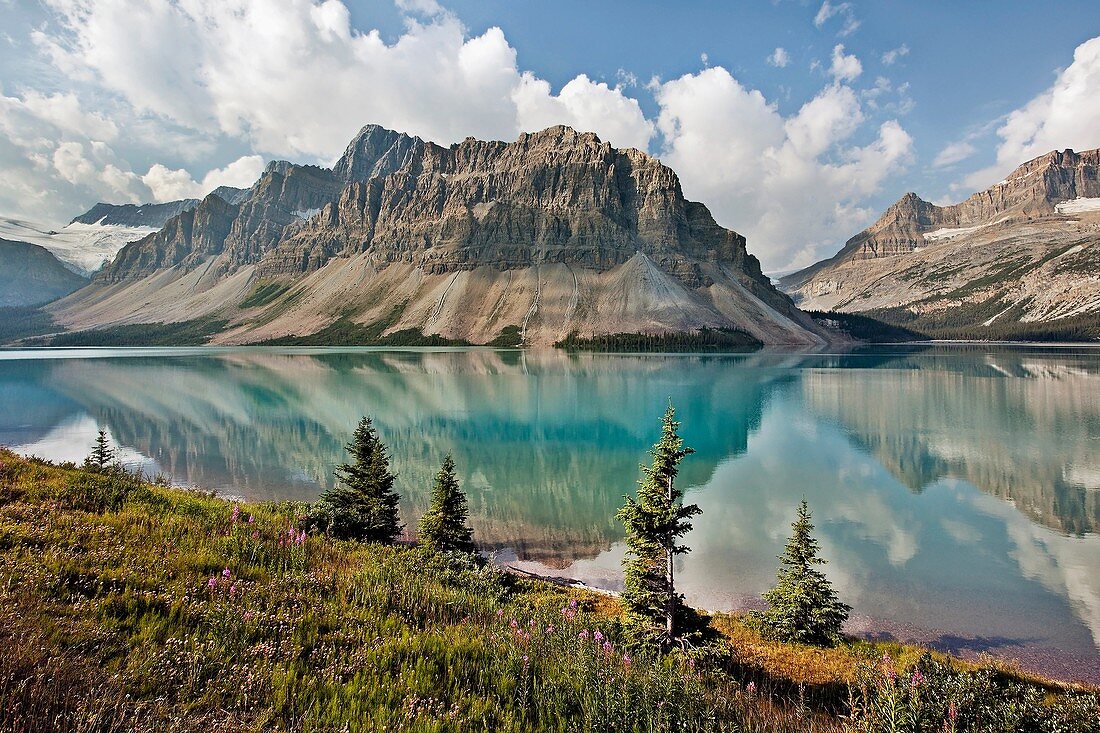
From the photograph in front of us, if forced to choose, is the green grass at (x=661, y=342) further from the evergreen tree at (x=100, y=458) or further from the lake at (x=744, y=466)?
the evergreen tree at (x=100, y=458)

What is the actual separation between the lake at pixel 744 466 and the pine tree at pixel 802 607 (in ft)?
12.4

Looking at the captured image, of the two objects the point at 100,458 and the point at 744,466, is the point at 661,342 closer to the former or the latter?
the point at 744,466

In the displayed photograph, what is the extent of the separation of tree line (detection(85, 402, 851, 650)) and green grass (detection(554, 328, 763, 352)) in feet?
527

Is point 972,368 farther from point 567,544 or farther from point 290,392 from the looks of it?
point 290,392

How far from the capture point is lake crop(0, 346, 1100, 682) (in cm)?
1931

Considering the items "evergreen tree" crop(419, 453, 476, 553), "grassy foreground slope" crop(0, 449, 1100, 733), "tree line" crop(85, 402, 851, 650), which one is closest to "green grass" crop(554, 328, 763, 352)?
"evergreen tree" crop(419, 453, 476, 553)

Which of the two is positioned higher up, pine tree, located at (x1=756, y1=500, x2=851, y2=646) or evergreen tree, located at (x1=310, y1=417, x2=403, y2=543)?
evergreen tree, located at (x1=310, y1=417, x2=403, y2=543)

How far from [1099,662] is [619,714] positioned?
19.0 m

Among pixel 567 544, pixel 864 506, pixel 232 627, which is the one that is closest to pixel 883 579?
pixel 864 506

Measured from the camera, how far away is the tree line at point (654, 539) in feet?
37.9

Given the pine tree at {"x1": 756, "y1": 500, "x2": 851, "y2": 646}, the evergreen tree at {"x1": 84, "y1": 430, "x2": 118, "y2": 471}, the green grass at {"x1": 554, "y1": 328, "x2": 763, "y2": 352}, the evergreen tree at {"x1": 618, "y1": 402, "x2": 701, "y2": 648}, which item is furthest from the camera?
the green grass at {"x1": 554, "y1": 328, "x2": 763, "y2": 352}

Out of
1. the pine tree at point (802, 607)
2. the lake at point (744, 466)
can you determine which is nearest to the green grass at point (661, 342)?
the lake at point (744, 466)

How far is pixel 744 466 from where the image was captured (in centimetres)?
3666

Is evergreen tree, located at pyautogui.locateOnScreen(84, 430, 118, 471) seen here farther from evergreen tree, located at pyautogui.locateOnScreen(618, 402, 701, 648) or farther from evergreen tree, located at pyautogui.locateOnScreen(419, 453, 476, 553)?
evergreen tree, located at pyautogui.locateOnScreen(618, 402, 701, 648)
